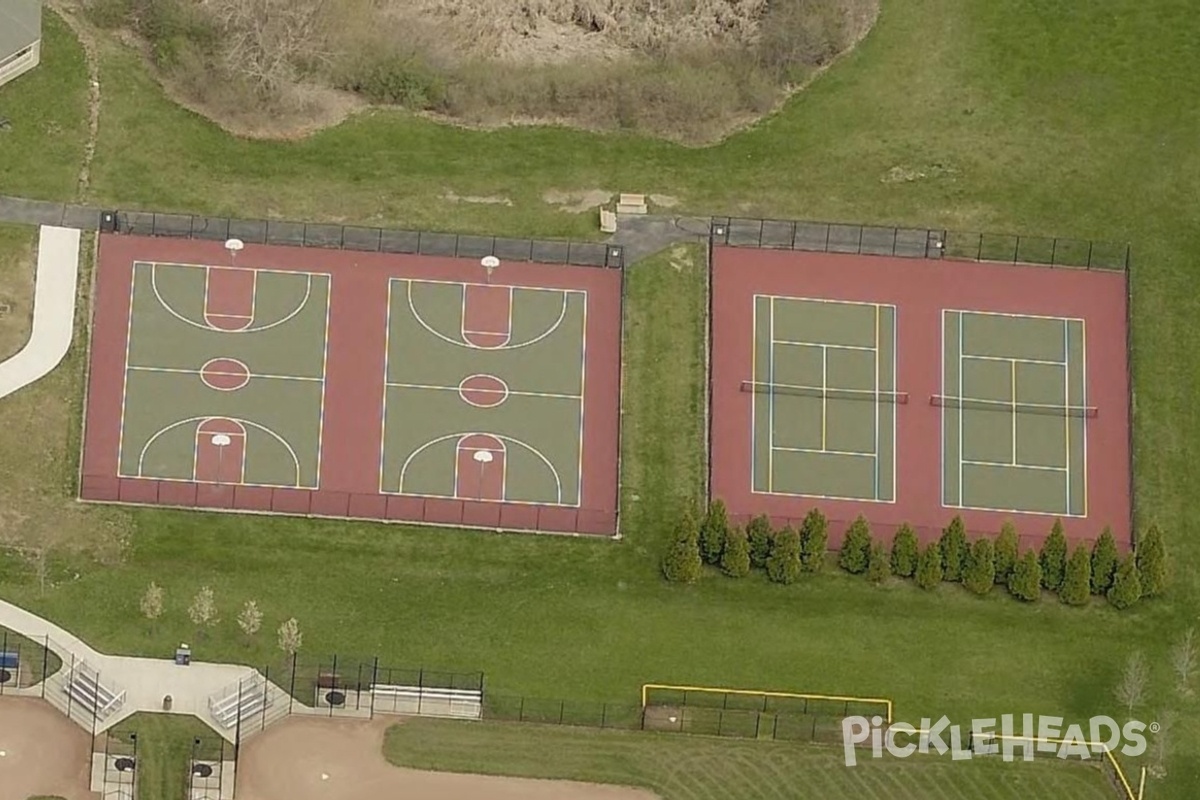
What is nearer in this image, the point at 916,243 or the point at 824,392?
the point at 824,392

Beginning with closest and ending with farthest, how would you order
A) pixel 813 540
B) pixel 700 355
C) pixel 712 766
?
pixel 712 766 < pixel 813 540 < pixel 700 355

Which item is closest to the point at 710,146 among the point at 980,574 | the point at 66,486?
the point at 980,574

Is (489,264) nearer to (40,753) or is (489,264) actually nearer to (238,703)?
(238,703)

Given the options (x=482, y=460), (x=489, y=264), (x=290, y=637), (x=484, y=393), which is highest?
(x=489, y=264)

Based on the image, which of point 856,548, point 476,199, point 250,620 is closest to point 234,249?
point 476,199

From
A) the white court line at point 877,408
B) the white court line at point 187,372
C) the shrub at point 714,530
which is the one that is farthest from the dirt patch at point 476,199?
the shrub at point 714,530

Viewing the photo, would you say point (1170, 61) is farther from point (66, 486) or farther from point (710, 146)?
point (66, 486)

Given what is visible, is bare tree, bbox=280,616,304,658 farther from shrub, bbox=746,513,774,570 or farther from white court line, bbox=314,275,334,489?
shrub, bbox=746,513,774,570
